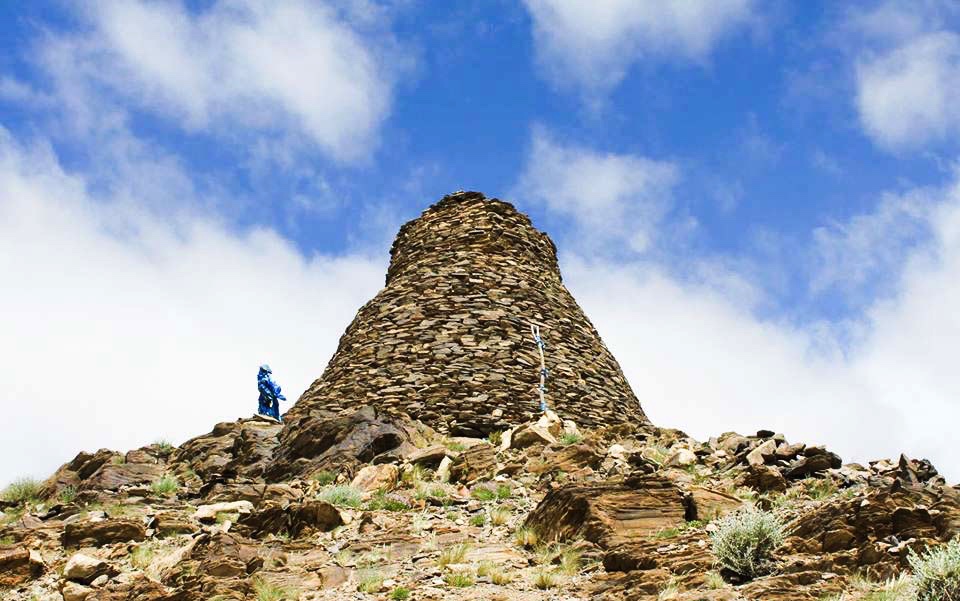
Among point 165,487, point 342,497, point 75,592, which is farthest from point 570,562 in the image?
point 165,487

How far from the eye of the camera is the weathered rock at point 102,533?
9568mm

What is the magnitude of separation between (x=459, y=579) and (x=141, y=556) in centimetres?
325

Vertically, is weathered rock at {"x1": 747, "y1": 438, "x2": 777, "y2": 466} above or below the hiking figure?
below

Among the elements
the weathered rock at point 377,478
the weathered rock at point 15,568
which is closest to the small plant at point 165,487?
the weathered rock at point 377,478

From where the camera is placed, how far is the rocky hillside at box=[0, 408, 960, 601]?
7422mm

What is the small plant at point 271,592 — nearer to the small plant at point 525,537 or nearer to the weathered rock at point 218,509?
the small plant at point 525,537

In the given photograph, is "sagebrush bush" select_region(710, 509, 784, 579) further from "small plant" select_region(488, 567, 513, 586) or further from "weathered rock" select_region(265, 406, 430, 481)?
"weathered rock" select_region(265, 406, 430, 481)

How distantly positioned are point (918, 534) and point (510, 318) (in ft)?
31.5

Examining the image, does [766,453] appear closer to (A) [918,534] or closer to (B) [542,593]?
(A) [918,534]

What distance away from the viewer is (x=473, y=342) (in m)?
15.8

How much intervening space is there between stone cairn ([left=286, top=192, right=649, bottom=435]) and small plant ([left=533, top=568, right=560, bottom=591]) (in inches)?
254

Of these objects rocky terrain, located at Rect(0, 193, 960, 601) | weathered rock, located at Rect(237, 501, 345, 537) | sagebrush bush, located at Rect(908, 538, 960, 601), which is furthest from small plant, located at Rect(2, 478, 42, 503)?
sagebrush bush, located at Rect(908, 538, 960, 601)

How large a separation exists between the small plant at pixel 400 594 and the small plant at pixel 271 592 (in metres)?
0.81

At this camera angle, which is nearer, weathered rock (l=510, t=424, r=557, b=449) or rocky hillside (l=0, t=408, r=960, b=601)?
rocky hillside (l=0, t=408, r=960, b=601)
